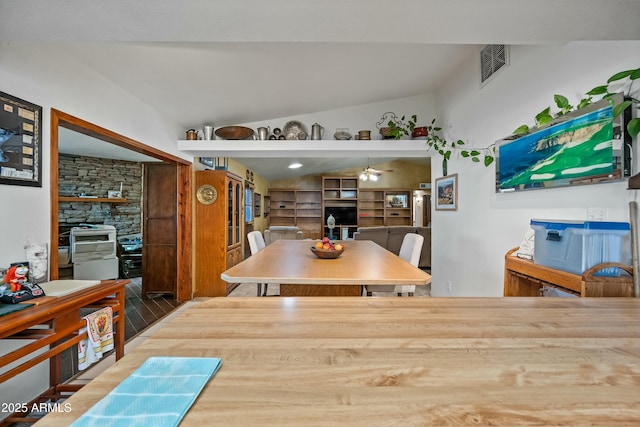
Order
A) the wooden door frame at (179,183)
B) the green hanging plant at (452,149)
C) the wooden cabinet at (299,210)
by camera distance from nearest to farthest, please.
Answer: the wooden door frame at (179,183) → the green hanging plant at (452,149) → the wooden cabinet at (299,210)

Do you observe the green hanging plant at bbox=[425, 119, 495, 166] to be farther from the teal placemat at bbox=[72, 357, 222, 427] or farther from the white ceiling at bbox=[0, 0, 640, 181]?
the teal placemat at bbox=[72, 357, 222, 427]

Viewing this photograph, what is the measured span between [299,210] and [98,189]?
5.50 meters

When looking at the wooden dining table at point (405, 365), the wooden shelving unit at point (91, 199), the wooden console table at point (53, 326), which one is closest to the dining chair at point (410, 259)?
the wooden dining table at point (405, 365)

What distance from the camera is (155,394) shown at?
480mm

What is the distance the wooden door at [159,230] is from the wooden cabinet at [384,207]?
634 cm

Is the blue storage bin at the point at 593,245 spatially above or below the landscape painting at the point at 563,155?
below

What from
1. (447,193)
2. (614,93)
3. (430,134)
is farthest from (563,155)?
(430,134)

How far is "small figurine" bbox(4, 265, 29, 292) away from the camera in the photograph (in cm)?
143

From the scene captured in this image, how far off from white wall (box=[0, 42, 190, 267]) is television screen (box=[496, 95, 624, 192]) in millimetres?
3203

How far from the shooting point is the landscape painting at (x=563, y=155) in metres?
1.54

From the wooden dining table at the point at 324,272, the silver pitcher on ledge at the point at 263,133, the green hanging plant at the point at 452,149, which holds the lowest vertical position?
the wooden dining table at the point at 324,272

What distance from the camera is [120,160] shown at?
575cm

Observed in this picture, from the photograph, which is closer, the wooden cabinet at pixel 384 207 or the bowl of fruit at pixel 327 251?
the bowl of fruit at pixel 327 251

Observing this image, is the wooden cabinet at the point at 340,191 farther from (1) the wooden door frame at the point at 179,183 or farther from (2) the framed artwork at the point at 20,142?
(2) the framed artwork at the point at 20,142
